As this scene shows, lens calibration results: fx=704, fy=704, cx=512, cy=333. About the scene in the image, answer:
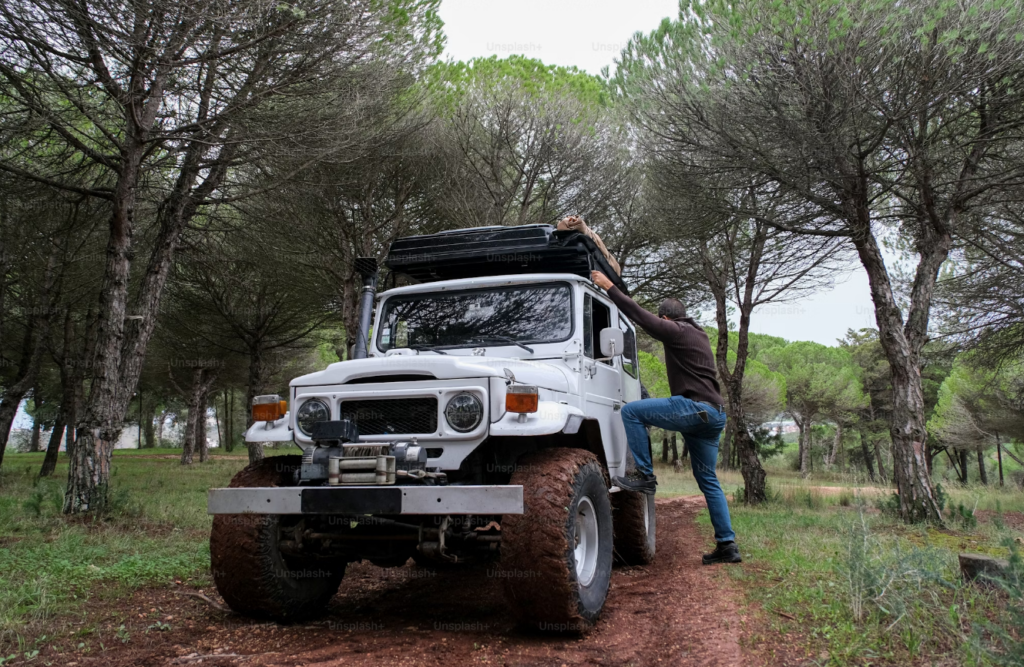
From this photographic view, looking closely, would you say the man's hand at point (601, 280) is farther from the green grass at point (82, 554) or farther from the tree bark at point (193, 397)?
the tree bark at point (193, 397)

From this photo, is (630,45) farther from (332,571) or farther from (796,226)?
(332,571)

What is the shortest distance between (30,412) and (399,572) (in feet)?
125

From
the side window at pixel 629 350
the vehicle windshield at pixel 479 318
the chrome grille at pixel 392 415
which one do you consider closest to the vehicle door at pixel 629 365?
the side window at pixel 629 350

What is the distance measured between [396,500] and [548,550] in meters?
0.80

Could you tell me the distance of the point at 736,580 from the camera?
4695mm

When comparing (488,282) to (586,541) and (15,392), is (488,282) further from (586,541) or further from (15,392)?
(15,392)

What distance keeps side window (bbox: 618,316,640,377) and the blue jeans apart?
0.97 m

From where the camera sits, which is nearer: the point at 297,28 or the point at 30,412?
the point at 297,28

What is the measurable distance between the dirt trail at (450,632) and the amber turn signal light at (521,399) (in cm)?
121

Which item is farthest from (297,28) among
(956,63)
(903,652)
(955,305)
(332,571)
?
(955,305)

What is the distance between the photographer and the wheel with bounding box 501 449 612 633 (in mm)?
3523

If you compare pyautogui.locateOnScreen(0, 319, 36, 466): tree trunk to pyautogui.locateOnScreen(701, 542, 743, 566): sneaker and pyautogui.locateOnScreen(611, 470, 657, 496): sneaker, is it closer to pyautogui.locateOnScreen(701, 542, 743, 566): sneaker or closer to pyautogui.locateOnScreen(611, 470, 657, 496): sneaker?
pyautogui.locateOnScreen(611, 470, 657, 496): sneaker

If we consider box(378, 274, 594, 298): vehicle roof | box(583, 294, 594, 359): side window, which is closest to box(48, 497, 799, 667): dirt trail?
box(583, 294, 594, 359): side window

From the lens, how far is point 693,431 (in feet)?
17.7
